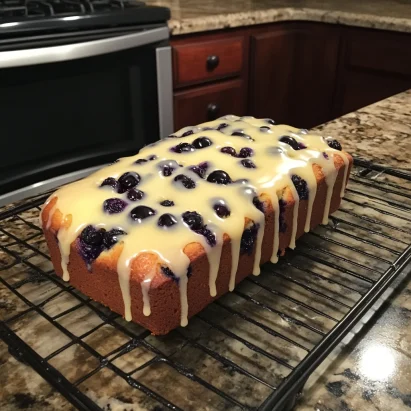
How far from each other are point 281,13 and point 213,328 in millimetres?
1930

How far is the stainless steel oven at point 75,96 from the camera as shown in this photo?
1.42 meters

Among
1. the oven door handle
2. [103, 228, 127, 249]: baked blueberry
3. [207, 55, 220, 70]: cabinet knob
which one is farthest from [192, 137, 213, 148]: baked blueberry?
[207, 55, 220, 70]: cabinet knob

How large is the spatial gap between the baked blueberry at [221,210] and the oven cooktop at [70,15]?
1.02 meters

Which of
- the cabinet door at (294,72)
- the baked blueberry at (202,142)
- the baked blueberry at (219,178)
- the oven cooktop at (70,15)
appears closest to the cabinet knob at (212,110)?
the cabinet door at (294,72)

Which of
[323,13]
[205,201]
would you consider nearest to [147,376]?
[205,201]

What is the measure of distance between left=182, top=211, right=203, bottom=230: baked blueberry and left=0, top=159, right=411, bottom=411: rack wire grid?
0.11 m

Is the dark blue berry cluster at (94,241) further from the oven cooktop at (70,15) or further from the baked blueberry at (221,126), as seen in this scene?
the oven cooktop at (70,15)

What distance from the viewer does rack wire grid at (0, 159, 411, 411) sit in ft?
1.58

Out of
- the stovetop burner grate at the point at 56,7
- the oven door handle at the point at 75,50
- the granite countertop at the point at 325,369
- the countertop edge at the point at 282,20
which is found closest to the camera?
the granite countertop at the point at 325,369

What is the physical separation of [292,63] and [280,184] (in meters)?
1.86

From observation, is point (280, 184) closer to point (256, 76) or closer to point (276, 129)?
point (276, 129)

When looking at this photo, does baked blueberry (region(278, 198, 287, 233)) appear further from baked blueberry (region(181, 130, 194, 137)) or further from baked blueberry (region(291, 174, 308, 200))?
baked blueberry (region(181, 130, 194, 137))

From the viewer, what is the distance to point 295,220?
0.73 m

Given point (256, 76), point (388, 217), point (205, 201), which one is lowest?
point (256, 76)
